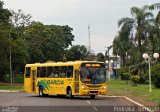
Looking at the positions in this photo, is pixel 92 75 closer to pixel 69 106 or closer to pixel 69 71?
pixel 69 71

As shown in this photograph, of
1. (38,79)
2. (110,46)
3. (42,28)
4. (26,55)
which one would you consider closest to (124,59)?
(110,46)

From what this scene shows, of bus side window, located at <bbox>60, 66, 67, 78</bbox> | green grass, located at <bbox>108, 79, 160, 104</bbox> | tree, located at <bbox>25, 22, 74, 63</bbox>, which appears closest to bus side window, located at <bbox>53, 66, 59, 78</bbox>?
bus side window, located at <bbox>60, 66, 67, 78</bbox>

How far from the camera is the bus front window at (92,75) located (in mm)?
33219

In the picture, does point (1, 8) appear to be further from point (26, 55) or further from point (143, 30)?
point (143, 30)

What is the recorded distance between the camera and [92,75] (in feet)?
109

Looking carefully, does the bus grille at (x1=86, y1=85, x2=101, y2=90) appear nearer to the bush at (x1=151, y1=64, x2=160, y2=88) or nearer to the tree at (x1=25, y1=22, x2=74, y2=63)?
the bush at (x1=151, y1=64, x2=160, y2=88)

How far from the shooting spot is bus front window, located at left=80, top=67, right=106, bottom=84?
33.2m

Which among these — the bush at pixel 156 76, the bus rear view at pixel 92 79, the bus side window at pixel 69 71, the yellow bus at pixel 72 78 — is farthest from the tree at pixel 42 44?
the bus rear view at pixel 92 79

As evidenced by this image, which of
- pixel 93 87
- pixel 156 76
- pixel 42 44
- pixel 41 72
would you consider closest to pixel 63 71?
pixel 93 87

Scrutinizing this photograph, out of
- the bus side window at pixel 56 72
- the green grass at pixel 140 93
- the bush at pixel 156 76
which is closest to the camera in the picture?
the green grass at pixel 140 93

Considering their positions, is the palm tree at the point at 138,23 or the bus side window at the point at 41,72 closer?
the bus side window at the point at 41,72

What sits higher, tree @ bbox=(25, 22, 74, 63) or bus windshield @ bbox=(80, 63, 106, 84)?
tree @ bbox=(25, 22, 74, 63)

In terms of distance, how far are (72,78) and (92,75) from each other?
5.30ft

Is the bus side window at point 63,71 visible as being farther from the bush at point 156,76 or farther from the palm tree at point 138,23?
the palm tree at point 138,23
